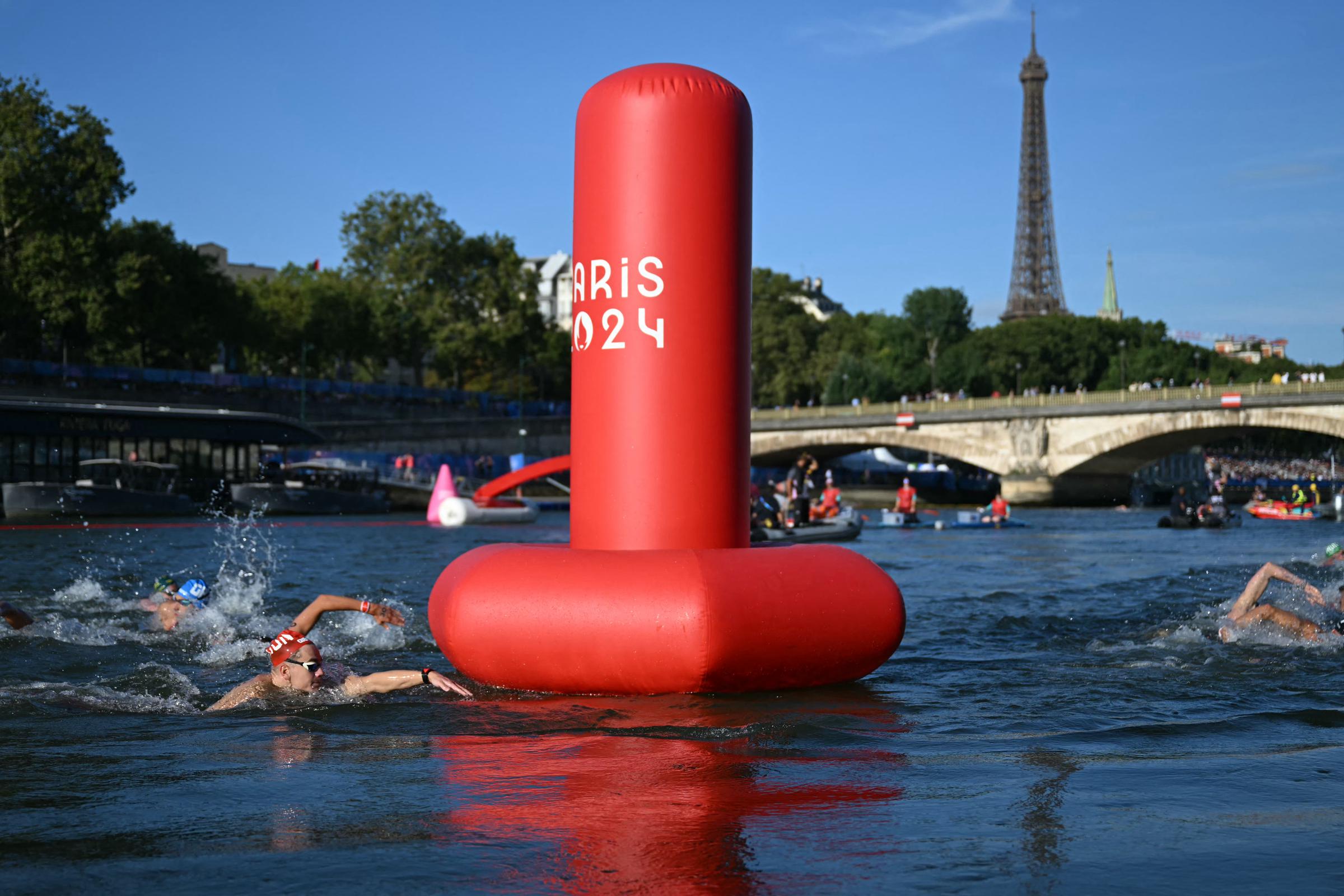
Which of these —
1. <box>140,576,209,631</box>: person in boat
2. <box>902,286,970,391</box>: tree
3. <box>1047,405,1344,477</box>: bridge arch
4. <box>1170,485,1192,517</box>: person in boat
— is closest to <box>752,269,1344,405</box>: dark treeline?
<box>902,286,970,391</box>: tree

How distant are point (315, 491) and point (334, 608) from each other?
Result: 4277cm

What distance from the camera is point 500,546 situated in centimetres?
991

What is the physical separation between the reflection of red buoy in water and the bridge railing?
56813mm

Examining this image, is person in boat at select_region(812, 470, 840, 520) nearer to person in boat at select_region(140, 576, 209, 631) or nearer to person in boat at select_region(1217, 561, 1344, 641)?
person in boat at select_region(1217, 561, 1344, 641)

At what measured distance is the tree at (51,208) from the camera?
5656 cm

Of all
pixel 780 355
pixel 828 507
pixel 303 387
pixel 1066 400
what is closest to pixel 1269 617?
pixel 828 507

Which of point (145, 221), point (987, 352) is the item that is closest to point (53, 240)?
point (145, 221)

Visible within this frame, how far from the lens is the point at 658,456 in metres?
9.68

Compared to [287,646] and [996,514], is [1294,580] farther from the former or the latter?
[996,514]

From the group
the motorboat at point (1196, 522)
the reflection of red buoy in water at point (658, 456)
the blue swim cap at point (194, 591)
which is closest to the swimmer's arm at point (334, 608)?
the reflection of red buoy in water at point (658, 456)

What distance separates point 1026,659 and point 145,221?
59.4 m

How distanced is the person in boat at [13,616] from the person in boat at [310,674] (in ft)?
15.6

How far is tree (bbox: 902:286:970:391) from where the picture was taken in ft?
355

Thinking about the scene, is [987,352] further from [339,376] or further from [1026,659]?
[1026,659]
